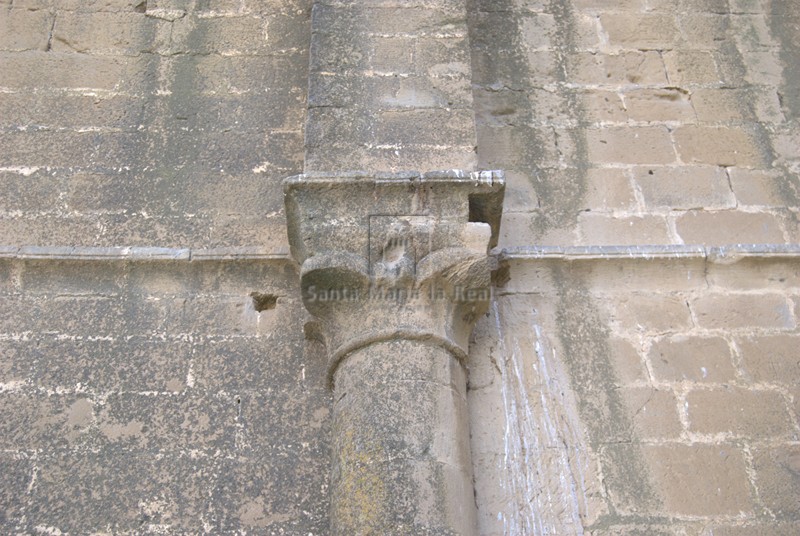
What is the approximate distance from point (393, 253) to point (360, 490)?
32.9 inches

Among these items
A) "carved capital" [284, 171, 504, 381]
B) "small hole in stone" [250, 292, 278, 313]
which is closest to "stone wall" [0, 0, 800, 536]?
"small hole in stone" [250, 292, 278, 313]

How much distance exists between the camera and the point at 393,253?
2.97 metres

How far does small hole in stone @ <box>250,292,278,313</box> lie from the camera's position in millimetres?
3246

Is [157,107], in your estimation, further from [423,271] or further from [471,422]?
[471,422]

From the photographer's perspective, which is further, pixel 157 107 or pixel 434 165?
pixel 157 107

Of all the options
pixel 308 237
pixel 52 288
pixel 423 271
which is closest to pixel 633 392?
pixel 423 271

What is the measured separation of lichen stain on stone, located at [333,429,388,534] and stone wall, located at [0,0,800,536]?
258 millimetres

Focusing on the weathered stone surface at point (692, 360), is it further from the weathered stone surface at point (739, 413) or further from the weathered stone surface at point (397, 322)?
the weathered stone surface at point (397, 322)

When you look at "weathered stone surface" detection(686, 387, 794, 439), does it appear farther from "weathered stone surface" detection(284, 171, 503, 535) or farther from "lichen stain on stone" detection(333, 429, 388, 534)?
"lichen stain on stone" detection(333, 429, 388, 534)

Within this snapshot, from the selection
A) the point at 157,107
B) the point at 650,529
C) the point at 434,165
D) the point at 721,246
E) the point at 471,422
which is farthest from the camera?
the point at 157,107

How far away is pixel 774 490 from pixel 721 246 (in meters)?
0.99

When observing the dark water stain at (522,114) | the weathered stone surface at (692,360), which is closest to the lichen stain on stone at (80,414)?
the dark water stain at (522,114)

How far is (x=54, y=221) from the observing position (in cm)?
344

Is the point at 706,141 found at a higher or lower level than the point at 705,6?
lower
